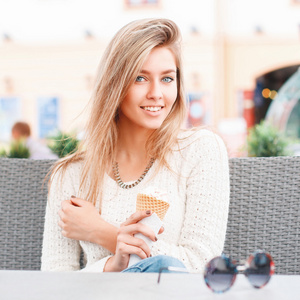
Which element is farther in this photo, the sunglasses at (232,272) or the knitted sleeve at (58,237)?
the knitted sleeve at (58,237)

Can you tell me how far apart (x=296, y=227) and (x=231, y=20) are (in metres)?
10.6

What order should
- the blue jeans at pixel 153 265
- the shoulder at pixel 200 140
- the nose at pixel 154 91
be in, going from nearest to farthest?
the blue jeans at pixel 153 265 < the nose at pixel 154 91 < the shoulder at pixel 200 140

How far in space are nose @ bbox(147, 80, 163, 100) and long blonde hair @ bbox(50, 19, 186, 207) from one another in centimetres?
7

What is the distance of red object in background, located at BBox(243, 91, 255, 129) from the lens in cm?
1166

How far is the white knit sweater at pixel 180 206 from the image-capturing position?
165 cm

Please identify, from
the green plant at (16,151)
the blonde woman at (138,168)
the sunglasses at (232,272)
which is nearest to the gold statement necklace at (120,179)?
the blonde woman at (138,168)

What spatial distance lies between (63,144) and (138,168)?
17.7 inches

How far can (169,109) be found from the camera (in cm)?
181

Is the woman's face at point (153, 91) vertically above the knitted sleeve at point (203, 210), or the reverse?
the woman's face at point (153, 91)

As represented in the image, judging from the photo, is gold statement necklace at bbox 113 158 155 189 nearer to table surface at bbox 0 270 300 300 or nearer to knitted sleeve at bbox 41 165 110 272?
knitted sleeve at bbox 41 165 110 272

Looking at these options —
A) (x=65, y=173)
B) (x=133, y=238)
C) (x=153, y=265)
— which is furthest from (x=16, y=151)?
(x=153, y=265)

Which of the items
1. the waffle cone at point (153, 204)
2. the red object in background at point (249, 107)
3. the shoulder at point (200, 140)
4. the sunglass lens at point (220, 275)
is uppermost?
the red object in background at point (249, 107)

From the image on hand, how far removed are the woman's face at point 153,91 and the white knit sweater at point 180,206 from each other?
184 mm

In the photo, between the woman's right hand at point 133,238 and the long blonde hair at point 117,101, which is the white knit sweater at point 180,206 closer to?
the long blonde hair at point 117,101
